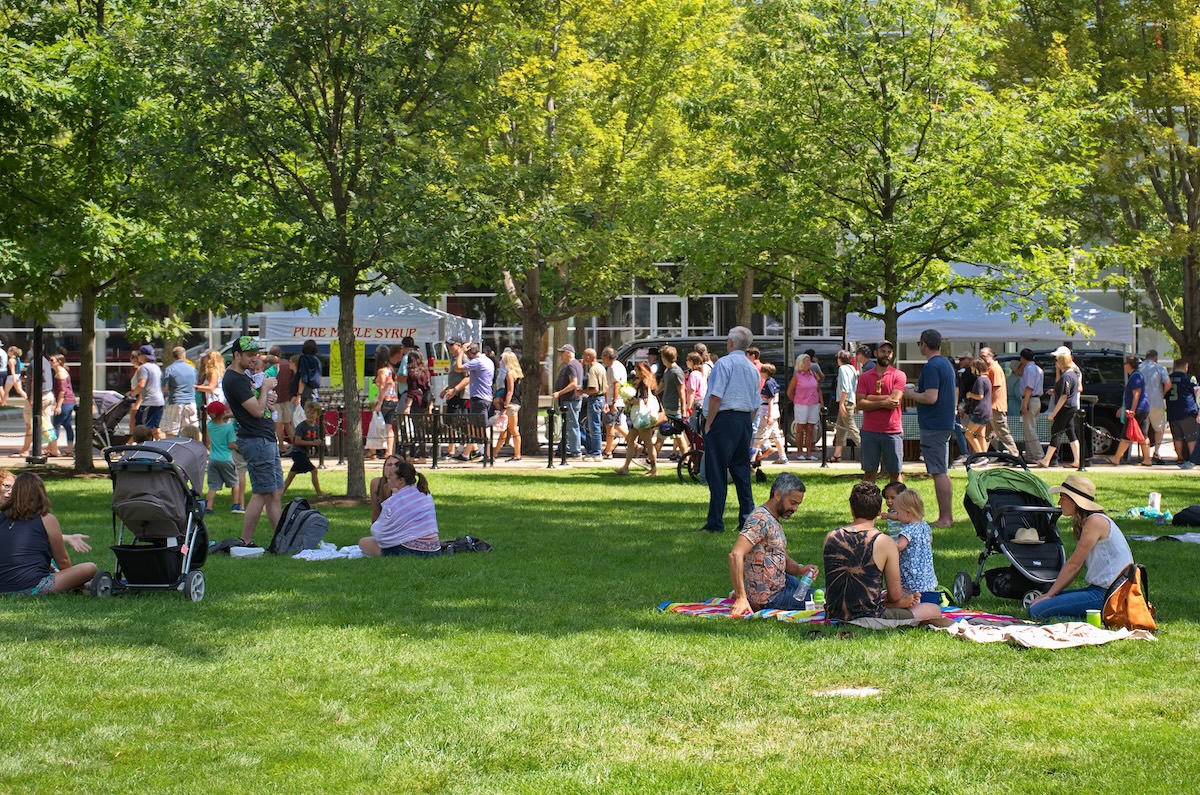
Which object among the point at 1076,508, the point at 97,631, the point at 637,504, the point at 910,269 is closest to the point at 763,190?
the point at 910,269

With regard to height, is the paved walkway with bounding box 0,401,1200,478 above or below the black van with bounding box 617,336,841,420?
below

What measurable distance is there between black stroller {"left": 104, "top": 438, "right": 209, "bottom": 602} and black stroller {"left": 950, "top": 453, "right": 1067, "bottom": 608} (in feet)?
16.9

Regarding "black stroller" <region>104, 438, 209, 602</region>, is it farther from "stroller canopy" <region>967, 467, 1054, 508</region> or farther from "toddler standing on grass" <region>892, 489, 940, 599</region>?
"stroller canopy" <region>967, 467, 1054, 508</region>

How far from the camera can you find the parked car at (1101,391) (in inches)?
975

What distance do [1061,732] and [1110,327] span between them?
2385cm

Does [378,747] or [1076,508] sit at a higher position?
[1076,508]

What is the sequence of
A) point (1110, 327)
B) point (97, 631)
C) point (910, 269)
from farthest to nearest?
point (1110, 327) → point (910, 269) → point (97, 631)

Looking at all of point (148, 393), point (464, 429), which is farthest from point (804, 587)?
point (148, 393)

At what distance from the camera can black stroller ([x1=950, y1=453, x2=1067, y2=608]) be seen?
984 cm

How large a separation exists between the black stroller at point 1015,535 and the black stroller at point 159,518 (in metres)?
5.16

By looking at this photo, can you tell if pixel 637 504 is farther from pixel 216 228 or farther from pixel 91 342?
pixel 91 342

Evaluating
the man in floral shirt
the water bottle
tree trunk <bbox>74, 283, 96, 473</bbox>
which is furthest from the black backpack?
tree trunk <bbox>74, 283, 96, 473</bbox>

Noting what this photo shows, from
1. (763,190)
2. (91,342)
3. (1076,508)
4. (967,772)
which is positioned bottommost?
(967,772)

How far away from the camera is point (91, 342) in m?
21.6
